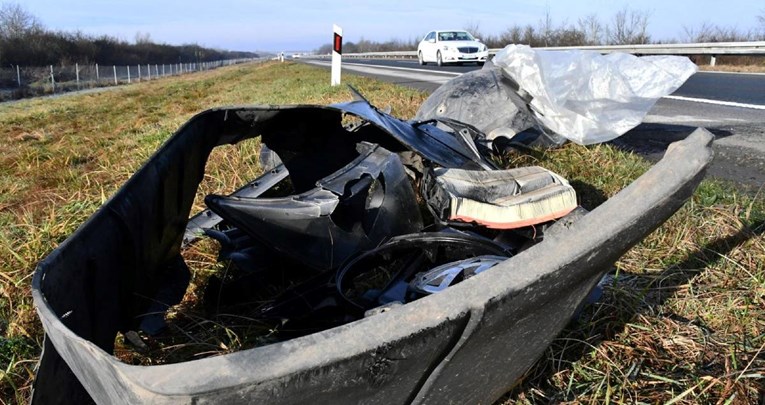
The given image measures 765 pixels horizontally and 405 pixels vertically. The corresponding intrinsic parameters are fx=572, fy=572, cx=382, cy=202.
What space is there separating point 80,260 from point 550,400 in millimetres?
1299

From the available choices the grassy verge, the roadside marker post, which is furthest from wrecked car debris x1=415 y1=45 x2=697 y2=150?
the roadside marker post

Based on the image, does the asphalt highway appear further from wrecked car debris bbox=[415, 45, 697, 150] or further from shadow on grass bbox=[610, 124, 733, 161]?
wrecked car debris bbox=[415, 45, 697, 150]

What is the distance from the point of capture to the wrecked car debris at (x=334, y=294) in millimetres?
740

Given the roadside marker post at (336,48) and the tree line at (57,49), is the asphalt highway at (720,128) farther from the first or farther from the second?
the tree line at (57,49)

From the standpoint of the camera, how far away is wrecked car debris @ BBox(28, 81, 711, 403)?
740 millimetres

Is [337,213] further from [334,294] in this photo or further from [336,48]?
[336,48]

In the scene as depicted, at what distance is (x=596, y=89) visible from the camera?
3783mm

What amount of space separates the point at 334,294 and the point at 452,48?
1868cm

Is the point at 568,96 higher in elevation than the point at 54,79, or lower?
lower

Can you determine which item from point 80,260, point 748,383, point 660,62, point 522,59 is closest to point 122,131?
point 522,59

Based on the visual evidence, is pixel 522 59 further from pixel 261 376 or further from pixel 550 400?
pixel 261 376

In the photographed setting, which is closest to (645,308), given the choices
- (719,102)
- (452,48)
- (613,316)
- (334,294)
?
(613,316)

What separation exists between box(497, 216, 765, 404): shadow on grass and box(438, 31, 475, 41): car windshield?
61.7 feet

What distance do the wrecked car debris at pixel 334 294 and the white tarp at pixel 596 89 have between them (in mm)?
1583
